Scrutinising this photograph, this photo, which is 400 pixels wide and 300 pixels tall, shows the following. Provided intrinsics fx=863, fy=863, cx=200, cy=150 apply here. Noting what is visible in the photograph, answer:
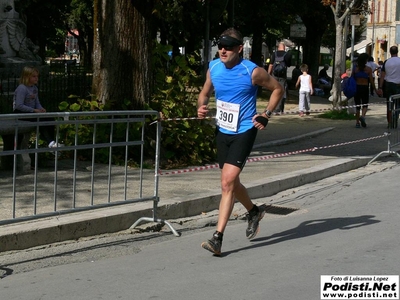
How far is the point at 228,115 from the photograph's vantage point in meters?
7.91

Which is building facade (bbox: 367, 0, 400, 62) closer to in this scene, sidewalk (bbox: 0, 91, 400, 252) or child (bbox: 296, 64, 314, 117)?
child (bbox: 296, 64, 314, 117)

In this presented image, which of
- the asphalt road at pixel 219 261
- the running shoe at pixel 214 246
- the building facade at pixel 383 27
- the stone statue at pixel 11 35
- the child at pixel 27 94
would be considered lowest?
the asphalt road at pixel 219 261

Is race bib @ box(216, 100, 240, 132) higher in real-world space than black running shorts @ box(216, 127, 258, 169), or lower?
higher

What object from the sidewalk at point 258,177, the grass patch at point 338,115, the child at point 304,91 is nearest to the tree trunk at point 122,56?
the sidewalk at point 258,177

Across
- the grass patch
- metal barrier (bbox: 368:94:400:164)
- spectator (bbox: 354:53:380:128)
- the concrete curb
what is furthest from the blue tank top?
the grass patch

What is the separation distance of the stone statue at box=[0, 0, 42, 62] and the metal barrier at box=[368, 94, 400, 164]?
9566mm

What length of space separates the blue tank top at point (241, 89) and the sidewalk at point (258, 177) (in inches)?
69.2

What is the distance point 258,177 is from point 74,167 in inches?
161

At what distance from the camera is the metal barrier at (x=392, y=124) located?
598 inches

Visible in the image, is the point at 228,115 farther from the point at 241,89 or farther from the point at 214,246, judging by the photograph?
the point at 214,246

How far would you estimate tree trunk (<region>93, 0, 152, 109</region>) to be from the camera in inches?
497

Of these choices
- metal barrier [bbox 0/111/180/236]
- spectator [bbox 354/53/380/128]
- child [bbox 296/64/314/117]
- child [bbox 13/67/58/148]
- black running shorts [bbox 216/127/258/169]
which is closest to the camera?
black running shorts [bbox 216/127/258/169]

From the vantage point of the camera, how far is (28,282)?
6.75m

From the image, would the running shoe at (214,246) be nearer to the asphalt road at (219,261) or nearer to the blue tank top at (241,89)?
the asphalt road at (219,261)
